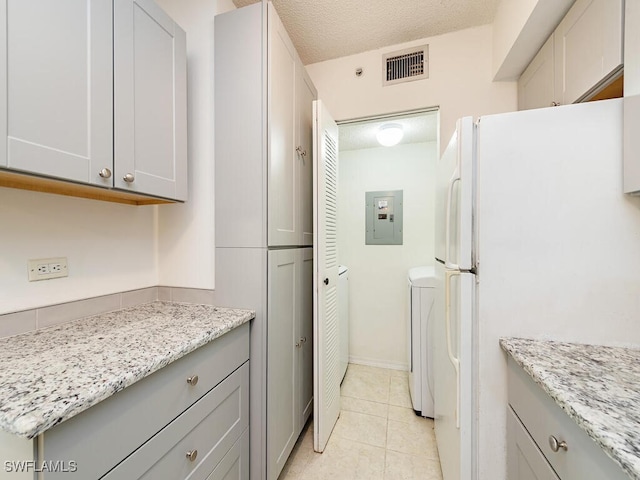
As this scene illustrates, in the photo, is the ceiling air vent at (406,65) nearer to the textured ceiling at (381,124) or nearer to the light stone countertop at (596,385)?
the textured ceiling at (381,124)

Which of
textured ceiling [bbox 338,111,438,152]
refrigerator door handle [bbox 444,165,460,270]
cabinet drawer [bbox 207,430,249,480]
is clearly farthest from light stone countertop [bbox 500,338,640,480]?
textured ceiling [bbox 338,111,438,152]

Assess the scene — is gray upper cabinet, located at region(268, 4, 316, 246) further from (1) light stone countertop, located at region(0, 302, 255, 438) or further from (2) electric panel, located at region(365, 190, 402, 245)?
(2) electric panel, located at region(365, 190, 402, 245)

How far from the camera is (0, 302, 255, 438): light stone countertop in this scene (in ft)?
1.71

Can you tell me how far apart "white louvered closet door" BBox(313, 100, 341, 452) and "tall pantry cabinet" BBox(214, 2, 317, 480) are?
7.8 inches

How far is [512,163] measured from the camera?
958 millimetres

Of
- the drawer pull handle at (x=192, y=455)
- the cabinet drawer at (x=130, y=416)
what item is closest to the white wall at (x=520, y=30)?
the cabinet drawer at (x=130, y=416)

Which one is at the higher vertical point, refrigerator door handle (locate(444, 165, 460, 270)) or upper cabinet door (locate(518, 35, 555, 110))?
upper cabinet door (locate(518, 35, 555, 110))

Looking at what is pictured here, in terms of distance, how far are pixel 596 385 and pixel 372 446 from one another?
4.54 ft

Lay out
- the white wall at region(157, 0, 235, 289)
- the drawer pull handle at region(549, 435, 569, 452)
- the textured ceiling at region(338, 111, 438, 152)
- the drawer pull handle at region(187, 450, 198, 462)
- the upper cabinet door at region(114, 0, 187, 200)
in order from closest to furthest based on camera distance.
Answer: the drawer pull handle at region(549, 435, 569, 452)
the drawer pull handle at region(187, 450, 198, 462)
the upper cabinet door at region(114, 0, 187, 200)
the white wall at region(157, 0, 235, 289)
the textured ceiling at region(338, 111, 438, 152)

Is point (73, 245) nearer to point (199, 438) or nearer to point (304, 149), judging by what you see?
point (199, 438)

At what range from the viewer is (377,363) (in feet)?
8.94

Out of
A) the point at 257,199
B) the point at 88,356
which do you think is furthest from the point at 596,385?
the point at 88,356

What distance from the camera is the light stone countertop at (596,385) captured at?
0.51 meters

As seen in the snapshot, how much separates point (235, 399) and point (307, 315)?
0.73 meters
